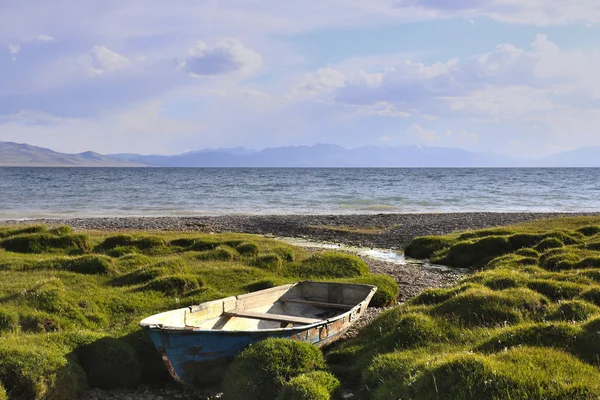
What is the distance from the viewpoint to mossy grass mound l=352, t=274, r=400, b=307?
19.4 meters

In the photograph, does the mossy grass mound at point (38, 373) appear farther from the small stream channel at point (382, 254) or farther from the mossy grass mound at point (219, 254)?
the small stream channel at point (382, 254)

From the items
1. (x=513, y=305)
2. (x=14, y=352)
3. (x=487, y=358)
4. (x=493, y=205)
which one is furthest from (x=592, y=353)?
(x=493, y=205)

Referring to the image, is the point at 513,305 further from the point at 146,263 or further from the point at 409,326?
the point at 146,263

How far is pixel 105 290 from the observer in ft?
59.0

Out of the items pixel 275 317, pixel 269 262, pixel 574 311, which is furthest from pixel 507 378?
pixel 269 262

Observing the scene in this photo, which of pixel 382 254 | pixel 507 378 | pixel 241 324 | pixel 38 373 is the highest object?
pixel 507 378

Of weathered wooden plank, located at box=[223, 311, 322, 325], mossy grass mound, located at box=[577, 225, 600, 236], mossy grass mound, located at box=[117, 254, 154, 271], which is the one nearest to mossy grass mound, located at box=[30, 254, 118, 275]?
mossy grass mound, located at box=[117, 254, 154, 271]

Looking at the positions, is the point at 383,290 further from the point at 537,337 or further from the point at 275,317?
the point at 537,337

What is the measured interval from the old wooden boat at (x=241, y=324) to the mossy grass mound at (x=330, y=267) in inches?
183

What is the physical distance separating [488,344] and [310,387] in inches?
141

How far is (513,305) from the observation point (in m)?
13.7

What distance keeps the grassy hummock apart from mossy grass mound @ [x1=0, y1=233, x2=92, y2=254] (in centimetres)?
1642

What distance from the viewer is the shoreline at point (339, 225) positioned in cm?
3916

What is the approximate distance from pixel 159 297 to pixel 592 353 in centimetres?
1265
